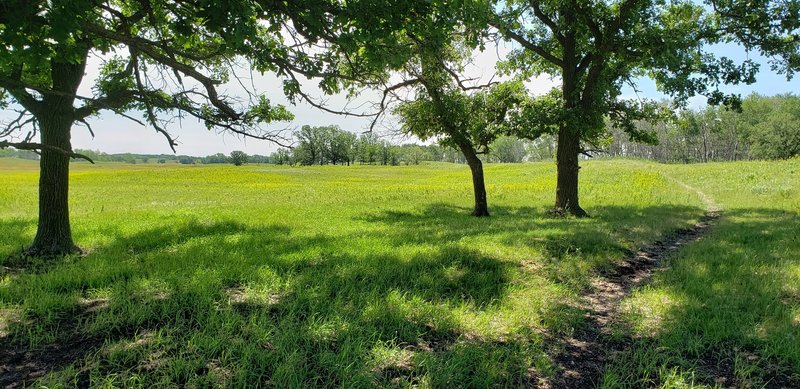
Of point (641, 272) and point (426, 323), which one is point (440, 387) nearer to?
point (426, 323)

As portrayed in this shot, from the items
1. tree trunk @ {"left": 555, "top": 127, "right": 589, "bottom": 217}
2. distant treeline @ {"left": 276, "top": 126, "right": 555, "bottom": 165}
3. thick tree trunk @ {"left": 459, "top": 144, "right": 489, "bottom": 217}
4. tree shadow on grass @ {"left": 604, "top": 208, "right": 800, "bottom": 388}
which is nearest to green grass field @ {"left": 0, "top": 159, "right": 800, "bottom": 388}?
tree shadow on grass @ {"left": 604, "top": 208, "right": 800, "bottom": 388}

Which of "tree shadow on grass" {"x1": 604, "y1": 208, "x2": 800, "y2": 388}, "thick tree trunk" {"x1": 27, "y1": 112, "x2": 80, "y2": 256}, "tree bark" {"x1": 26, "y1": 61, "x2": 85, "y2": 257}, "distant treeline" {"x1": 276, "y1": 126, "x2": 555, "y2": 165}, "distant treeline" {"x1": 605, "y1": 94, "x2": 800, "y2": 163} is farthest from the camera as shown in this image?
"distant treeline" {"x1": 276, "y1": 126, "x2": 555, "y2": 165}

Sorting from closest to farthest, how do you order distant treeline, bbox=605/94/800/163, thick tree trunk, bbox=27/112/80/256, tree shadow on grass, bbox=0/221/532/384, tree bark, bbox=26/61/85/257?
tree shadow on grass, bbox=0/221/532/384 → tree bark, bbox=26/61/85/257 → thick tree trunk, bbox=27/112/80/256 → distant treeline, bbox=605/94/800/163

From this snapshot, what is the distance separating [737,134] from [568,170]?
378 ft

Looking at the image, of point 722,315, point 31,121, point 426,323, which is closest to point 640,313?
point 722,315

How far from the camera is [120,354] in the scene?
12.8ft

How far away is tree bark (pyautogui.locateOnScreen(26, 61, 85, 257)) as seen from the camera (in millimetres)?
8641

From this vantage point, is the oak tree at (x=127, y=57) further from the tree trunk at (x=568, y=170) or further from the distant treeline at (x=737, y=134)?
the distant treeline at (x=737, y=134)

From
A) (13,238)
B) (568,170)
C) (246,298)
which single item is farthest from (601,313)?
(13,238)

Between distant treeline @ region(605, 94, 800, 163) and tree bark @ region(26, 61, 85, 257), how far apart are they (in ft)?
161

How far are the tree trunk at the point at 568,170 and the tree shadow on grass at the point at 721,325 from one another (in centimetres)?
819

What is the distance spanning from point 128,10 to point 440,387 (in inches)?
454

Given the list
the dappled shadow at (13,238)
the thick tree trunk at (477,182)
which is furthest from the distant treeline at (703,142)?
the dappled shadow at (13,238)

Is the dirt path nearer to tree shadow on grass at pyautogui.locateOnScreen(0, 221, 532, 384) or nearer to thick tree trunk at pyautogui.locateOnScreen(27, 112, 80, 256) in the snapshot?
tree shadow on grass at pyautogui.locateOnScreen(0, 221, 532, 384)
